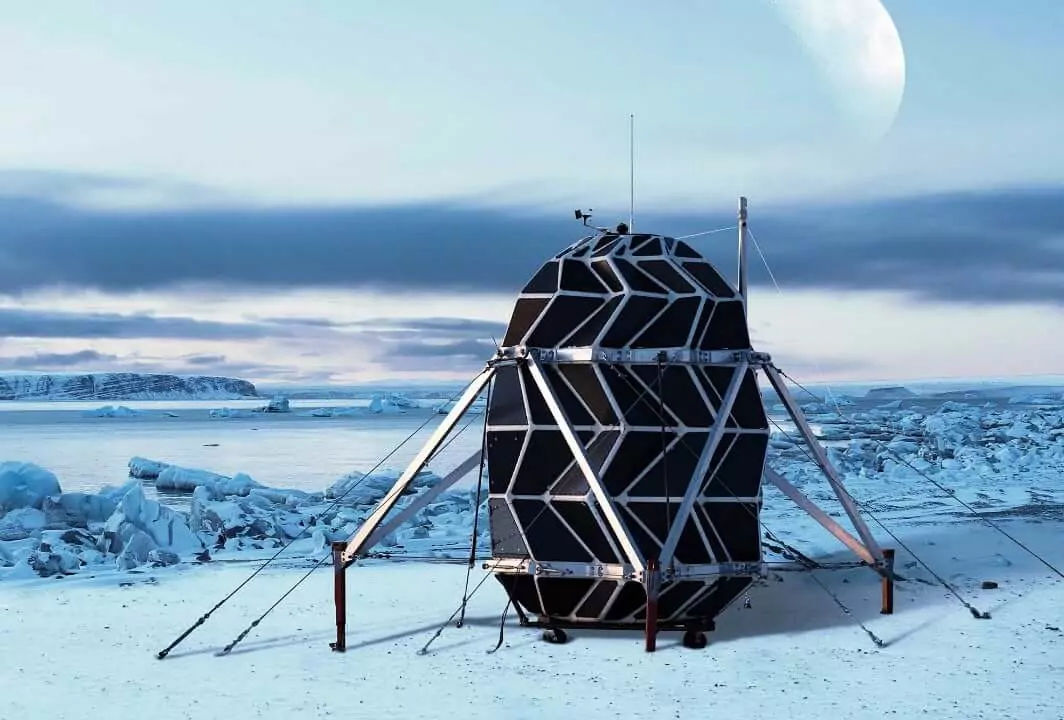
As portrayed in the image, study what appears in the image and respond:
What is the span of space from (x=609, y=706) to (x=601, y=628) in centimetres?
296

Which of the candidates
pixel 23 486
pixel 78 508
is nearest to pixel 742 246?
pixel 78 508

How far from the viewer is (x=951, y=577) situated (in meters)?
22.5

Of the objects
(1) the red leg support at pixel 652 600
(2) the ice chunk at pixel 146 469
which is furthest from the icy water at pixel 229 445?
(1) the red leg support at pixel 652 600

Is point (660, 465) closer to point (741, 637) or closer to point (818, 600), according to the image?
point (741, 637)

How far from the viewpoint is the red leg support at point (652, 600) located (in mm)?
16703

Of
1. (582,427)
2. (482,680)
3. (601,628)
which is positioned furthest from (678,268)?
(482,680)

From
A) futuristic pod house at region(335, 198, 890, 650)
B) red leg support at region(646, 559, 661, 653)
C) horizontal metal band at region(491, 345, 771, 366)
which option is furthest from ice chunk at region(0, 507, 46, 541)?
red leg support at region(646, 559, 661, 653)

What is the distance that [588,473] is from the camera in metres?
17.1

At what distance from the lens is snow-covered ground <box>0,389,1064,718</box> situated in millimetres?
15586

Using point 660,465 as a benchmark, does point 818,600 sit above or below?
below

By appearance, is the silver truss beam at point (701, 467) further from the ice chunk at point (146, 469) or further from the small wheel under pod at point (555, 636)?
the ice chunk at point (146, 469)

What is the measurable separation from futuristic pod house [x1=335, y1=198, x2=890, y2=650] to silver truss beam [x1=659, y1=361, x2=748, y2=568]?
0.07ft

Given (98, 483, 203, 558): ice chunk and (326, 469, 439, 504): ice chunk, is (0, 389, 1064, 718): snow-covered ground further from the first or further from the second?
(326, 469, 439, 504): ice chunk

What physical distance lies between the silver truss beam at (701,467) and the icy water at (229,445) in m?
16.8
